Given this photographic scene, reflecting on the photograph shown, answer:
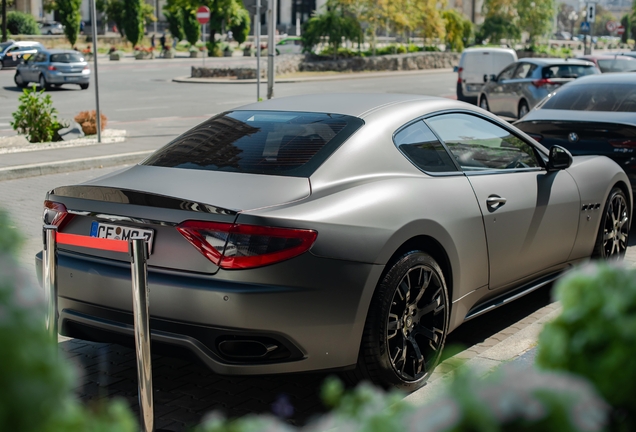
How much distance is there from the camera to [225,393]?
177 inches

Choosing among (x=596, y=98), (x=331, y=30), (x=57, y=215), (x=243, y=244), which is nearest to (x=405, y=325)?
(x=243, y=244)

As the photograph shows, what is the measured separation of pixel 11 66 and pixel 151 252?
4526 cm

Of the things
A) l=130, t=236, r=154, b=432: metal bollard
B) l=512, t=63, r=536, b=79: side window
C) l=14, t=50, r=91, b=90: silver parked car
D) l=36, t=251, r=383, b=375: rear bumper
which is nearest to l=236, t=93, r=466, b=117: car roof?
l=36, t=251, r=383, b=375: rear bumper

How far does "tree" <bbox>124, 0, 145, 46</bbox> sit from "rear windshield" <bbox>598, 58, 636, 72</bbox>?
48.0m

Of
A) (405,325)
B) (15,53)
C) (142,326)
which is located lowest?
(405,325)

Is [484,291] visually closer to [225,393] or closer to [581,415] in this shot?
[225,393]

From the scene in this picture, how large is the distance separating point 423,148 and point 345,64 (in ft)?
144

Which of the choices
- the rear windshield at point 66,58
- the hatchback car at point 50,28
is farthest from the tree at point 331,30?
the hatchback car at point 50,28

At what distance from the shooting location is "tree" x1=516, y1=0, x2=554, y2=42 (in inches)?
2395

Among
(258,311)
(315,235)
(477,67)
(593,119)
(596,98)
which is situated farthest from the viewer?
(477,67)

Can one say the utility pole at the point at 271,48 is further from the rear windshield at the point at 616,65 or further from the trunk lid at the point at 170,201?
the trunk lid at the point at 170,201

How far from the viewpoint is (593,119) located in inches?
344

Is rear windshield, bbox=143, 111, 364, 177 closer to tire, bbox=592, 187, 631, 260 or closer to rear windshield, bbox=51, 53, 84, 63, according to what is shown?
tire, bbox=592, 187, 631, 260

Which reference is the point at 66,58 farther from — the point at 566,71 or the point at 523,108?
the point at 566,71
